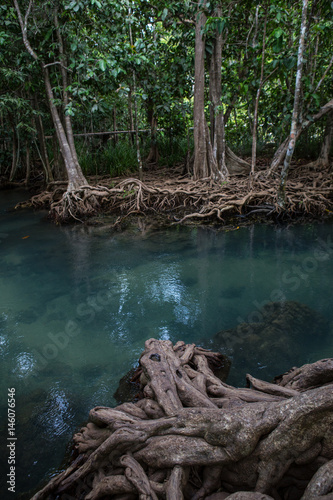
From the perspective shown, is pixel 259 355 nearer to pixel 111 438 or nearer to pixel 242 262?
pixel 111 438

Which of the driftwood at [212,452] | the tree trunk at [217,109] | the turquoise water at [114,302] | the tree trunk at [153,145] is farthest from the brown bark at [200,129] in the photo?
the driftwood at [212,452]

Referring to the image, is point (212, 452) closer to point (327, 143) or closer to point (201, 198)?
point (201, 198)

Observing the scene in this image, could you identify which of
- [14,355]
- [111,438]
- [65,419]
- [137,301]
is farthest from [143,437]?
[137,301]

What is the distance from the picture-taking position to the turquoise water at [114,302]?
2615 millimetres

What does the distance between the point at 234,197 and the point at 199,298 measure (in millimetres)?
3945

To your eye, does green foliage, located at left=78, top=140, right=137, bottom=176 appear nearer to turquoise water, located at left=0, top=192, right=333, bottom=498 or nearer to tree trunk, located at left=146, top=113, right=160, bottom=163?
tree trunk, located at left=146, top=113, right=160, bottom=163

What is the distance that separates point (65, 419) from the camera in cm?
244

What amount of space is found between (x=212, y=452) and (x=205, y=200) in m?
6.69

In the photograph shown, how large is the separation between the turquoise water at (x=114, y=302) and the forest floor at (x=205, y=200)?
0.64 metres

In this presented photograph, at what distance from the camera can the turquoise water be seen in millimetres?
2615

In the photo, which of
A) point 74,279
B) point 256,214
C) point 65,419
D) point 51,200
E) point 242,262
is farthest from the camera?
point 51,200

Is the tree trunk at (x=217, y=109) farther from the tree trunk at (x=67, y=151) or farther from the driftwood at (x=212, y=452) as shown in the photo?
the driftwood at (x=212, y=452)

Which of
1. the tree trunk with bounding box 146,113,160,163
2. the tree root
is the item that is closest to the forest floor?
the tree root

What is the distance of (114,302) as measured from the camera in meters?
4.10
